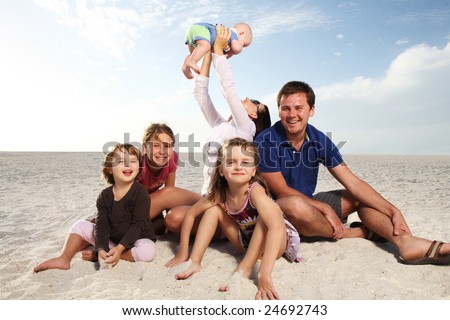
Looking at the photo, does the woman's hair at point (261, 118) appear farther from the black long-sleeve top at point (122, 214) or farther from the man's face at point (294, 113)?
the black long-sleeve top at point (122, 214)

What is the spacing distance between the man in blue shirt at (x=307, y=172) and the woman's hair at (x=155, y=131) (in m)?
0.95

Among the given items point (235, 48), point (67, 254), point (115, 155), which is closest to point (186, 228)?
point (115, 155)

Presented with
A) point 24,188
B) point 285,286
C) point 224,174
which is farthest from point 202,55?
point 24,188

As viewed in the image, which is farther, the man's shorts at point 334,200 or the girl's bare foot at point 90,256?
the man's shorts at point 334,200

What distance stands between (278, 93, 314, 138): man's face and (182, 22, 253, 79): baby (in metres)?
0.99

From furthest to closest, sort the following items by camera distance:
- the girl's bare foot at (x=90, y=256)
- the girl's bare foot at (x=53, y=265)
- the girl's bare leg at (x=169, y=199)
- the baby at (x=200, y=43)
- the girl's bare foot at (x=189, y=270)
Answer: the baby at (x=200, y=43) < the girl's bare leg at (x=169, y=199) < the girl's bare foot at (x=90, y=256) < the girl's bare foot at (x=53, y=265) < the girl's bare foot at (x=189, y=270)

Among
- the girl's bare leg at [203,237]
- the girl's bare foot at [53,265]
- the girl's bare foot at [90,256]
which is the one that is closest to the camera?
the girl's bare leg at [203,237]

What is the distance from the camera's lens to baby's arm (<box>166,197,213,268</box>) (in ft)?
10.8

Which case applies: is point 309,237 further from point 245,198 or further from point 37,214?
point 37,214

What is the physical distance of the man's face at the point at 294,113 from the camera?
3.62 meters

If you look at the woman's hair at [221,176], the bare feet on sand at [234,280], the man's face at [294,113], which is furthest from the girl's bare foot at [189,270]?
the man's face at [294,113]

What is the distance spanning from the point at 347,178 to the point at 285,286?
4.40ft

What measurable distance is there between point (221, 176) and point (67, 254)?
155cm

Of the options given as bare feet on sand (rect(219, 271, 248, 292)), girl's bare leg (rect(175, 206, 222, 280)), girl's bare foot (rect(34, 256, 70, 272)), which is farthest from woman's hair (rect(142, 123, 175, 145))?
bare feet on sand (rect(219, 271, 248, 292))
